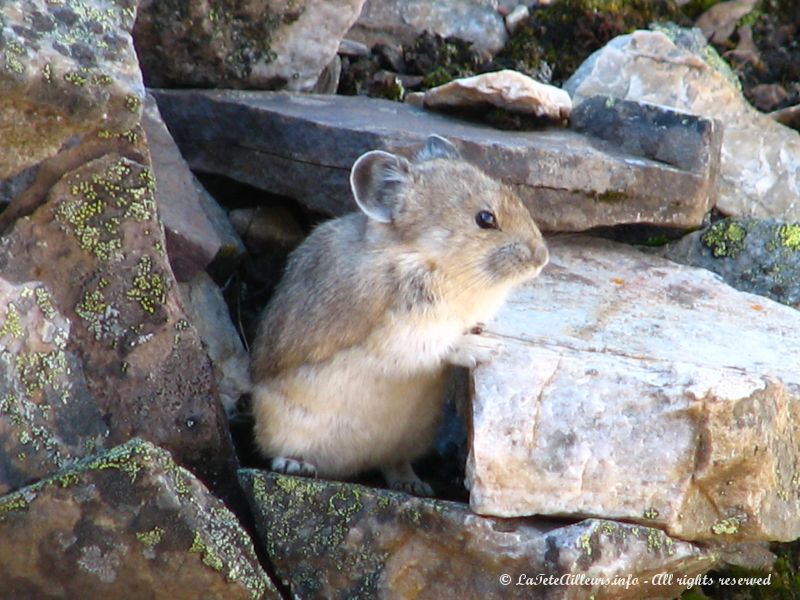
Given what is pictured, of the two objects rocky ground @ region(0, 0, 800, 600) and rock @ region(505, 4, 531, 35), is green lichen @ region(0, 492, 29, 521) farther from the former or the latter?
rock @ region(505, 4, 531, 35)

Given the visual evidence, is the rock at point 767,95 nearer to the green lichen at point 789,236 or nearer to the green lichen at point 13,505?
the green lichen at point 789,236

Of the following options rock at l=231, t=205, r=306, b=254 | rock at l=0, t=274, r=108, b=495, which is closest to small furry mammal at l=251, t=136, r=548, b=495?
rock at l=231, t=205, r=306, b=254

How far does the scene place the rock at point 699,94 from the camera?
31.6 feet

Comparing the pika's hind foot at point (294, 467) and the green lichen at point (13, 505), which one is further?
the pika's hind foot at point (294, 467)

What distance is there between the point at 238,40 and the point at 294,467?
10.2 ft

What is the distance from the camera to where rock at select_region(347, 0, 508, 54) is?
35.0ft

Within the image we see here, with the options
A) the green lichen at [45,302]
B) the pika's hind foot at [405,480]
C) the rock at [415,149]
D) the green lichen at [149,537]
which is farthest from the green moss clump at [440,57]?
the green lichen at [149,537]

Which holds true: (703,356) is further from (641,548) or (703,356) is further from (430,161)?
(430,161)

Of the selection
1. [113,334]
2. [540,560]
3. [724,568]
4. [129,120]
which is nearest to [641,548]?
[540,560]

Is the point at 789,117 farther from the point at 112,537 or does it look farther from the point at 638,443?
the point at 112,537

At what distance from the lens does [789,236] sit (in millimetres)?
8797

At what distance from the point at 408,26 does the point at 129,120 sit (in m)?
4.68

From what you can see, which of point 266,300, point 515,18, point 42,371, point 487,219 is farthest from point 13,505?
point 515,18

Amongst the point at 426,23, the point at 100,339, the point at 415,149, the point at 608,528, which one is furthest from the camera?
the point at 426,23
